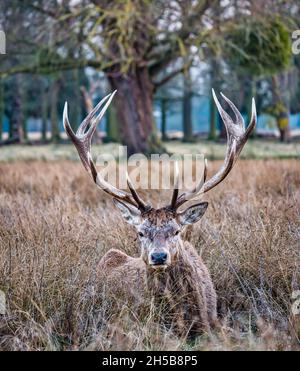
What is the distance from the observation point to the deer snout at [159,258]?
4262 millimetres

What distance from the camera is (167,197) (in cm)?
792

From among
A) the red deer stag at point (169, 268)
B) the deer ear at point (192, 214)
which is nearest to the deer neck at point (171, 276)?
the red deer stag at point (169, 268)

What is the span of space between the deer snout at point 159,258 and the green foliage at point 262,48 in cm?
1002

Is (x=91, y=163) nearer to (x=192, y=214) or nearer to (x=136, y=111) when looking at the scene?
(x=192, y=214)

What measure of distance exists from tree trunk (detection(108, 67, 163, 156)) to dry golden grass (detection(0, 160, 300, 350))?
27.7 ft

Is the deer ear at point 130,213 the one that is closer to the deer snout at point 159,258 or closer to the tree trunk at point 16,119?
the deer snout at point 159,258

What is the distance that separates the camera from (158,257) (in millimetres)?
4262

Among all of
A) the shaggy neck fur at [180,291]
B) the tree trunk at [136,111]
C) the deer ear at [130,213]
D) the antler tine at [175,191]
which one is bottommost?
the shaggy neck fur at [180,291]
